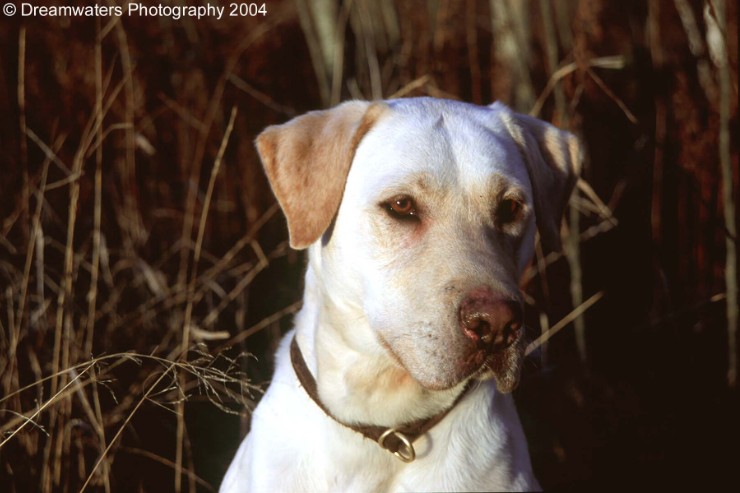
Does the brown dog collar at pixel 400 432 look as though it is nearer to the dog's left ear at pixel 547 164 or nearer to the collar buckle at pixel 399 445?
the collar buckle at pixel 399 445

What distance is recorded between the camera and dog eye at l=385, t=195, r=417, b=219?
233 cm

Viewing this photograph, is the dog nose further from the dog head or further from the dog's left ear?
the dog's left ear

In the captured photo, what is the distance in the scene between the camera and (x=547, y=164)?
2.66 metres

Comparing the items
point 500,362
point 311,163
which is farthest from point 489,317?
point 311,163

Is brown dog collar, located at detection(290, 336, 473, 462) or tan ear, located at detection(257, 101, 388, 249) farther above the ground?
tan ear, located at detection(257, 101, 388, 249)

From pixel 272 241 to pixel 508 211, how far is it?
272 centimetres

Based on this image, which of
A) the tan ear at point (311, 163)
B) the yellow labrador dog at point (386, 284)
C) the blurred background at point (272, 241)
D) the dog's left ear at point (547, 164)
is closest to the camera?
the yellow labrador dog at point (386, 284)

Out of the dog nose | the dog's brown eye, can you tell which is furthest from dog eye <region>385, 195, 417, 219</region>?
the dog nose

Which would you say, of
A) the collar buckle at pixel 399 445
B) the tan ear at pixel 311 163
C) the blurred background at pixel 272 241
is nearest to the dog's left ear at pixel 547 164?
the tan ear at pixel 311 163

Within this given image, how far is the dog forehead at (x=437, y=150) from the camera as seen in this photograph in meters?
2.32

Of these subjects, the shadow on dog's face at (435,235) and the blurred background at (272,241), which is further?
the blurred background at (272,241)

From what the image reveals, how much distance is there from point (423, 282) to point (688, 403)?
240 centimetres

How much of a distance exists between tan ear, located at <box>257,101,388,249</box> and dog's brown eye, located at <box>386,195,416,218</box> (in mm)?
164

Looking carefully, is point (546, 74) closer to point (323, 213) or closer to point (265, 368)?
point (265, 368)
